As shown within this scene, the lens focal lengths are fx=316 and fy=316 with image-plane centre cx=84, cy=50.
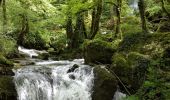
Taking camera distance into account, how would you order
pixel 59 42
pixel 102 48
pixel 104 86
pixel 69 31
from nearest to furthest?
pixel 104 86, pixel 102 48, pixel 69 31, pixel 59 42

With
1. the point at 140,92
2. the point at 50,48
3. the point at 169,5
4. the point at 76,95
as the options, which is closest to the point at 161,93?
the point at 140,92

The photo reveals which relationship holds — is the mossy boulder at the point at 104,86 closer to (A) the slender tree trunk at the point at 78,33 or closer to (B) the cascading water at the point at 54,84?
(B) the cascading water at the point at 54,84

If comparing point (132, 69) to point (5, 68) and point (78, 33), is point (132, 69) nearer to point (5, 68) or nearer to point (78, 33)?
point (5, 68)

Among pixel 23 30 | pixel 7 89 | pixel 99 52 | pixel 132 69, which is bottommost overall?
pixel 7 89

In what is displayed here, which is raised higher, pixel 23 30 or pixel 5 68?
pixel 23 30

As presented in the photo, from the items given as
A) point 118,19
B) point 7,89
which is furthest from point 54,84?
point 118,19

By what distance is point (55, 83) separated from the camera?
13.0m

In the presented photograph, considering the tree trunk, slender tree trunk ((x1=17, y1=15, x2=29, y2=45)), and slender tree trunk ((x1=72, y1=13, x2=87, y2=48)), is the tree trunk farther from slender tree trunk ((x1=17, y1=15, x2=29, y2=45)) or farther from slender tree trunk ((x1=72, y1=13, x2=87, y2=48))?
slender tree trunk ((x1=17, y1=15, x2=29, y2=45))

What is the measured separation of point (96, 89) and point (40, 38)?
14507 millimetres

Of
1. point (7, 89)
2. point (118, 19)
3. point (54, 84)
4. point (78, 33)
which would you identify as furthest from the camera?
point (78, 33)

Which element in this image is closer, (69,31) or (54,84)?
(54,84)

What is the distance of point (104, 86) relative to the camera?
40.4 ft

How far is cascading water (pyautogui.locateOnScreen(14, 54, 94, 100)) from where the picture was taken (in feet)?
40.2

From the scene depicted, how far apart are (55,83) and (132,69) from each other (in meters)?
3.18
